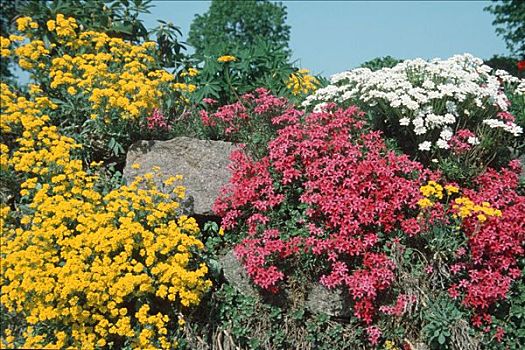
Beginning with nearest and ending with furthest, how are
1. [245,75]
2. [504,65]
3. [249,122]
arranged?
1. [249,122]
2. [245,75]
3. [504,65]

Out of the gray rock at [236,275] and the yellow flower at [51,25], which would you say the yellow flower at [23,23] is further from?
the gray rock at [236,275]

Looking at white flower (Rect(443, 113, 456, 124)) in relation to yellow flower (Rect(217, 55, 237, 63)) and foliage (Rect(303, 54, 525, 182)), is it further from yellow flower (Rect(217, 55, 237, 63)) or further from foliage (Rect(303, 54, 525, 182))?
yellow flower (Rect(217, 55, 237, 63))

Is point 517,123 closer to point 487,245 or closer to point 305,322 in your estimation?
point 487,245

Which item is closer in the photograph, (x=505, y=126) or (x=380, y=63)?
(x=505, y=126)

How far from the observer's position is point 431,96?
4828 millimetres

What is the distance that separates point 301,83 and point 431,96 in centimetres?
200

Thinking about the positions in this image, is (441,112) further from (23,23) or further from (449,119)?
(23,23)

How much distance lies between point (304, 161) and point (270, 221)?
0.52 m

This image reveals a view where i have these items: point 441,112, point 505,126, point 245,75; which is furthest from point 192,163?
point 505,126

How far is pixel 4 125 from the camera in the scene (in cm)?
505

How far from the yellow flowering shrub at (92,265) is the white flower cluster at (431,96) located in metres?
1.80

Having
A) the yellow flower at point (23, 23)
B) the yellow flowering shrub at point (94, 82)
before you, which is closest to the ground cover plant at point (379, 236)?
the yellow flowering shrub at point (94, 82)

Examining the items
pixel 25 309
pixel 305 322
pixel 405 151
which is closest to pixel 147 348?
pixel 25 309

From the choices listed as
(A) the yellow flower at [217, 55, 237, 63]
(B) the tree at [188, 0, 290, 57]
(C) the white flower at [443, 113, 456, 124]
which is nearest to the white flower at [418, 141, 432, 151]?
(C) the white flower at [443, 113, 456, 124]
